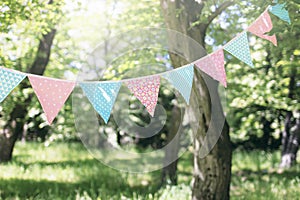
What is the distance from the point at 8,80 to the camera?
126 inches

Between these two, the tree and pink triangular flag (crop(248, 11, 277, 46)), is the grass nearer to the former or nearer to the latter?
the tree

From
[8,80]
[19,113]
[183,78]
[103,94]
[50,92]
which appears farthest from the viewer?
[19,113]

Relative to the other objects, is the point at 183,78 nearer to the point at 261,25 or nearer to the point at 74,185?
the point at 261,25

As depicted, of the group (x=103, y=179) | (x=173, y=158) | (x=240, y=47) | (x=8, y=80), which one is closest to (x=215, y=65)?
(x=240, y=47)

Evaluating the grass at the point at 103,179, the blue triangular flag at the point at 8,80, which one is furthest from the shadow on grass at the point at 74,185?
the blue triangular flag at the point at 8,80

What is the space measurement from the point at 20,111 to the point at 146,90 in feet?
15.8

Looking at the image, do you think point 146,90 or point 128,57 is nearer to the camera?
point 146,90

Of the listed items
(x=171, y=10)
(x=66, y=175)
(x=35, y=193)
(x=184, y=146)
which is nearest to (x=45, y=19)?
(x=171, y=10)

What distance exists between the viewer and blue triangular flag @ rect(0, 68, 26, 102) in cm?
317

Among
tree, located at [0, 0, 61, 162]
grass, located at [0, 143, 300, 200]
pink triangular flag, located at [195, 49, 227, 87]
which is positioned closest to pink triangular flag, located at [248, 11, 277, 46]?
pink triangular flag, located at [195, 49, 227, 87]

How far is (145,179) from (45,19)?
340 cm

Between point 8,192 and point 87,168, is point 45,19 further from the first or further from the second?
point 87,168

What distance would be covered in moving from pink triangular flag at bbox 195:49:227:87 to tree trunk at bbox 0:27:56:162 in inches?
166

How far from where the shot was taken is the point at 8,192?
5.78 m
